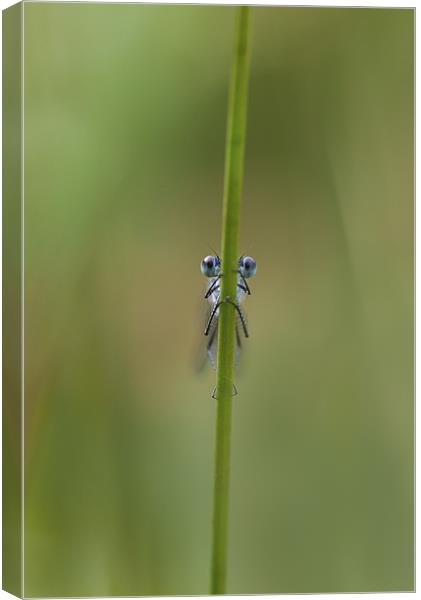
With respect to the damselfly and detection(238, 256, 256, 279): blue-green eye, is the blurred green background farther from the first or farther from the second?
detection(238, 256, 256, 279): blue-green eye

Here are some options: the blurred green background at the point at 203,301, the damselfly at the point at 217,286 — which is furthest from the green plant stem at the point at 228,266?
the blurred green background at the point at 203,301

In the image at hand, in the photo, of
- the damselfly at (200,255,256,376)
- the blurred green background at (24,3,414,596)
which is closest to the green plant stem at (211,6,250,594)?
the damselfly at (200,255,256,376)

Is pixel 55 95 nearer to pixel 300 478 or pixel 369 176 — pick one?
pixel 369 176

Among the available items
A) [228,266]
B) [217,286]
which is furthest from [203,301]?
[228,266]

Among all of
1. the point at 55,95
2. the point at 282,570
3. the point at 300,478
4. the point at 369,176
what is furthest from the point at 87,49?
the point at 282,570

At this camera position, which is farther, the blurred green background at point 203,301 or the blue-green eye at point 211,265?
the blurred green background at point 203,301

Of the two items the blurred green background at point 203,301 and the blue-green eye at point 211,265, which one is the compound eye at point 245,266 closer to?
the blue-green eye at point 211,265

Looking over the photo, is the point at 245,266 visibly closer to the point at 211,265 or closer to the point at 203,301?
Result: the point at 211,265
